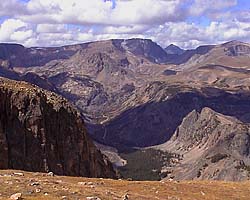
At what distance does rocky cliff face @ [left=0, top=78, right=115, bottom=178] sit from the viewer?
116812 mm

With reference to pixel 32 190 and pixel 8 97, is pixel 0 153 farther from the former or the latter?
pixel 32 190

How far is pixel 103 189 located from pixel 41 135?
238 feet

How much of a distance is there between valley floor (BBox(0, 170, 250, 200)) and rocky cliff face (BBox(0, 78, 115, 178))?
49.5 m

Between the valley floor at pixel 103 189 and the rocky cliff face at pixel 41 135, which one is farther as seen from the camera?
→ the rocky cliff face at pixel 41 135

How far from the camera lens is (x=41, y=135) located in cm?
12350

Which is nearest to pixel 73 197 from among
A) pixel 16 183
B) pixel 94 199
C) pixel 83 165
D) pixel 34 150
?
pixel 94 199

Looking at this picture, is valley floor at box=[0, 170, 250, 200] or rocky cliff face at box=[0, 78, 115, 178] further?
rocky cliff face at box=[0, 78, 115, 178]

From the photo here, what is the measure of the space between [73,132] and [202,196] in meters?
78.3

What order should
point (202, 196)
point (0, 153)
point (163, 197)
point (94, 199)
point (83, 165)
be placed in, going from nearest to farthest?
point (94, 199), point (163, 197), point (202, 196), point (0, 153), point (83, 165)

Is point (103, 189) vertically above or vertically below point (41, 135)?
above

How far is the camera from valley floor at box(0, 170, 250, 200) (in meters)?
45.1

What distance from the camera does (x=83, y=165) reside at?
5236 inches

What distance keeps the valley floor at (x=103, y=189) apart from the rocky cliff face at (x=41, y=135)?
49542mm

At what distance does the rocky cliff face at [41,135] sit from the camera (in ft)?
383
